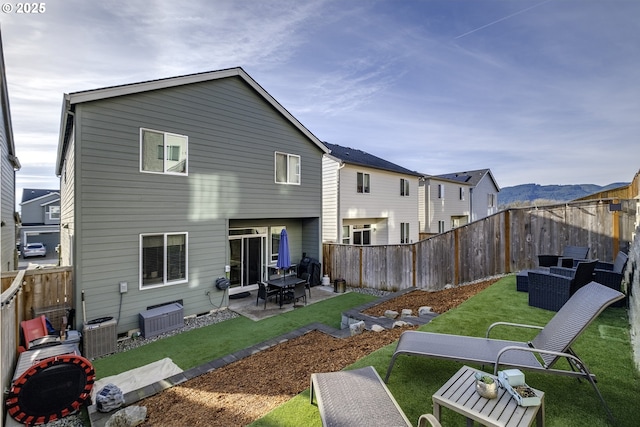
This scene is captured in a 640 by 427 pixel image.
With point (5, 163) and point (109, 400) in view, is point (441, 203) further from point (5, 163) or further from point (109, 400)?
point (5, 163)

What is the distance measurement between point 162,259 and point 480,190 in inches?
1191

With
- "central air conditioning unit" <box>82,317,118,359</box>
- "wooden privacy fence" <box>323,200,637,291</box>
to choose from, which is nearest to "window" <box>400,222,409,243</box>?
"wooden privacy fence" <box>323,200,637,291</box>

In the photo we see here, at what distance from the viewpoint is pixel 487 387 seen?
2.72 metres

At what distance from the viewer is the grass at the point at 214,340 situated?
247 inches

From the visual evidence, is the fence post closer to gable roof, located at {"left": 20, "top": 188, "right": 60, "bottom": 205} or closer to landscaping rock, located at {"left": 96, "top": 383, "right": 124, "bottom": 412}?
landscaping rock, located at {"left": 96, "top": 383, "right": 124, "bottom": 412}

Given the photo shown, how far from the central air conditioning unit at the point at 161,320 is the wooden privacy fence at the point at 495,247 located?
21.2 feet

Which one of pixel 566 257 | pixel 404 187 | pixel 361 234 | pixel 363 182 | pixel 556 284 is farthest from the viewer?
pixel 404 187

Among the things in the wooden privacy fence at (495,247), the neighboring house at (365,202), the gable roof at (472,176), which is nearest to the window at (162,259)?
the wooden privacy fence at (495,247)

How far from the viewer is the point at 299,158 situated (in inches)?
464

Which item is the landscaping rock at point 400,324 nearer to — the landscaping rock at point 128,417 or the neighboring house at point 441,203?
the landscaping rock at point 128,417

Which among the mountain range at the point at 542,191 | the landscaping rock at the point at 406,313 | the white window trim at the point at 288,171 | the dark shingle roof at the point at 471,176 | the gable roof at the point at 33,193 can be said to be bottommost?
→ the landscaping rock at the point at 406,313

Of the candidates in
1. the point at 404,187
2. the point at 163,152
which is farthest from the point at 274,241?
the point at 404,187

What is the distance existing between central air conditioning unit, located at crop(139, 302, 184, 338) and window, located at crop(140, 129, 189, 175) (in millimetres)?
3736

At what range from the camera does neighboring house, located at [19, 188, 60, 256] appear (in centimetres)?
3040
